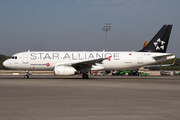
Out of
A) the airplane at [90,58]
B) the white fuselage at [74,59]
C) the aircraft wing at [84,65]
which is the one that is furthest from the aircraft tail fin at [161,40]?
the aircraft wing at [84,65]

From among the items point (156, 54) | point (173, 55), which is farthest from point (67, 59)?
point (173, 55)

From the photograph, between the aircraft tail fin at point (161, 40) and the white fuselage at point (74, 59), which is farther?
the aircraft tail fin at point (161, 40)

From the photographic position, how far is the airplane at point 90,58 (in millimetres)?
33906

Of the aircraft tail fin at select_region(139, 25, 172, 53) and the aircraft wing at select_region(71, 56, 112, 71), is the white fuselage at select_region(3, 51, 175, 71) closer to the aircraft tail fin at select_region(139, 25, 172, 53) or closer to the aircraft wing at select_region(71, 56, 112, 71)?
the aircraft wing at select_region(71, 56, 112, 71)

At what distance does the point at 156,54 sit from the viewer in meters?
35.5

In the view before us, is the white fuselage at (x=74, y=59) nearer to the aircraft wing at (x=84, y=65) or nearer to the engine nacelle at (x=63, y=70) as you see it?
the aircraft wing at (x=84, y=65)

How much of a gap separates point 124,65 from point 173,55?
7.16m

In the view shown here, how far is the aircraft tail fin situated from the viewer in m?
36.1

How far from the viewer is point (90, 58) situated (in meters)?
34.5

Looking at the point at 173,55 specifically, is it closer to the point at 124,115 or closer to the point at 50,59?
the point at 50,59

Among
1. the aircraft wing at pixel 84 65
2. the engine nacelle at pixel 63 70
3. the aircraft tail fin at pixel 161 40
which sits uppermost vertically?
the aircraft tail fin at pixel 161 40

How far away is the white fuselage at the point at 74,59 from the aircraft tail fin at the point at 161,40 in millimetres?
1214

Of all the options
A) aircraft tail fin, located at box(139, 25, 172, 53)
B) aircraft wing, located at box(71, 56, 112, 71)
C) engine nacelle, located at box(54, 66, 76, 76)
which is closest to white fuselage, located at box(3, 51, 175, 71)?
aircraft wing, located at box(71, 56, 112, 71)

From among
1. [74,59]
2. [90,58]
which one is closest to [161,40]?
[90,58]
